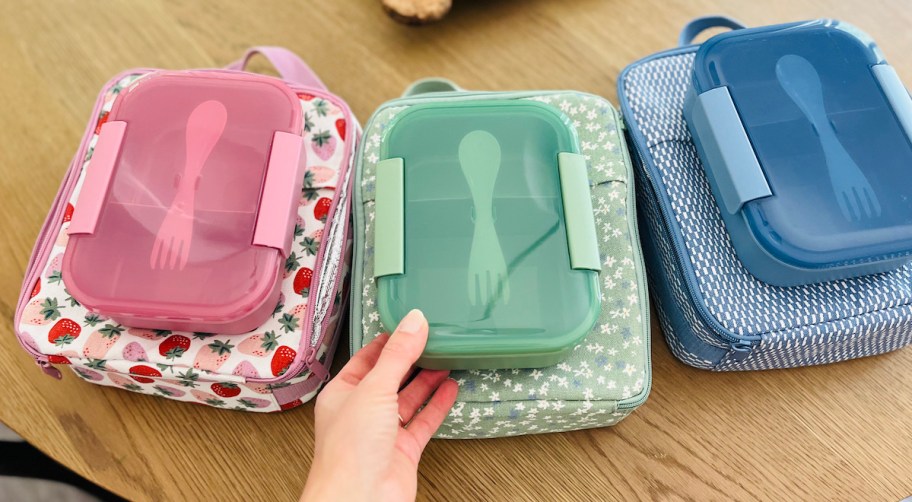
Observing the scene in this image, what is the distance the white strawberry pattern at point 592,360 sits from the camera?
21.5 inches

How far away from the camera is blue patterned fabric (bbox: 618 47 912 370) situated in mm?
560

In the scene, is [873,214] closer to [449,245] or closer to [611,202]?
[611,202]

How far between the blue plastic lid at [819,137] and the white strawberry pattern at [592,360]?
105mm

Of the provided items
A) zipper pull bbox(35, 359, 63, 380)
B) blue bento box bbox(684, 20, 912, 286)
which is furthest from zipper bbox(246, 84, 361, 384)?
blue bento box bbox(684, 20, 912, 286)

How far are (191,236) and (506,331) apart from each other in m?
0.30

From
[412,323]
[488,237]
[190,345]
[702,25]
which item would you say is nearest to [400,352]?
[412,323]

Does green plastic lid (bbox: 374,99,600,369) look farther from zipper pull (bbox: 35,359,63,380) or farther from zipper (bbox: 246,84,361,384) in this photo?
zipper pull (bbox: 35,359,63,380)

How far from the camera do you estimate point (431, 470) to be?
0.61 metres

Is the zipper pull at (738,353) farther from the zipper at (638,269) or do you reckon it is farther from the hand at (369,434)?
the hand at (369,434)

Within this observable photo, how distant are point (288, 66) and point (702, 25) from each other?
0.53 m

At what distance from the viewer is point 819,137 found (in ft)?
1.80

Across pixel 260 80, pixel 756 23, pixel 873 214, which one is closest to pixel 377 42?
pixel 260 80

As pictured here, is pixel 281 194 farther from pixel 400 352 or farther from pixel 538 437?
pixel 538 437

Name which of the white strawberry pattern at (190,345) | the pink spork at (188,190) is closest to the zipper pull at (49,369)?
the white strawberry pattern at (190,345)
